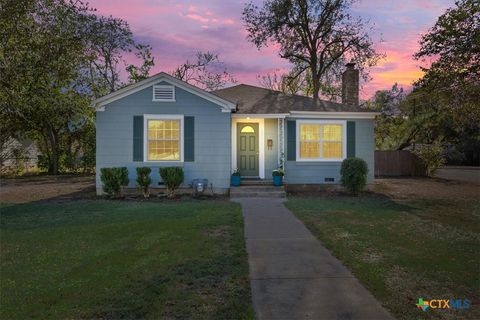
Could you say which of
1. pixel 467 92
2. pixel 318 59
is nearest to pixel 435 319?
pixel 467 92

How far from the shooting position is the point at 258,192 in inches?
497

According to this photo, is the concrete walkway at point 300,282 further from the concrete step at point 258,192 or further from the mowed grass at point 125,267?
the concrete step at point 258,192

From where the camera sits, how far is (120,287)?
4102 mm

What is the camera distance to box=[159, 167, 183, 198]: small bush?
40.5ft

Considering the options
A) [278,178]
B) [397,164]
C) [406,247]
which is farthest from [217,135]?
[397,164]

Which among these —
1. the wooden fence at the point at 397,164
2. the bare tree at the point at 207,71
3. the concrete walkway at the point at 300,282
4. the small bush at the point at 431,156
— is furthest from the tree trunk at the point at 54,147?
the small bush at the point at 431,156

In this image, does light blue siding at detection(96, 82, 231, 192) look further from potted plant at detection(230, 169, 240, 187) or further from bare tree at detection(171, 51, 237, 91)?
bare tree at detection(171, 51, 237, 91)

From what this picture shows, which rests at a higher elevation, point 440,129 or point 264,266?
point 440,129

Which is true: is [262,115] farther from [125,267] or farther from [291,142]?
[125,267]

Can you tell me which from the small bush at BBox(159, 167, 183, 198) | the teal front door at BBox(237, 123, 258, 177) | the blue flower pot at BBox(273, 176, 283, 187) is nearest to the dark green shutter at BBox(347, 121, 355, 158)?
the blue flower pot at BBox(273, 176, 283, 187)

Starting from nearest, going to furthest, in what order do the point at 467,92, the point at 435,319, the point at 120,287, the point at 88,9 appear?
1. the point at 435,319
2. the point at 120,287
3. the point at 88,9
4. the point at 467,92

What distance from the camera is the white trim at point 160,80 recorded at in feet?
41.7

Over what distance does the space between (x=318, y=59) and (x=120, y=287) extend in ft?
82.9

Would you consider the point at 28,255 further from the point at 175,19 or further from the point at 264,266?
the point at 175,19
